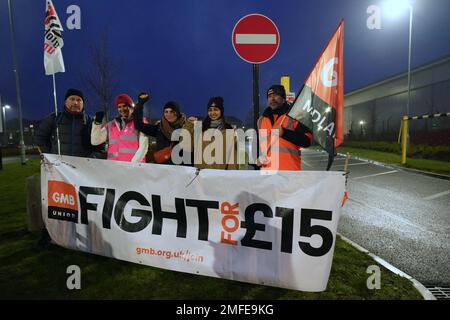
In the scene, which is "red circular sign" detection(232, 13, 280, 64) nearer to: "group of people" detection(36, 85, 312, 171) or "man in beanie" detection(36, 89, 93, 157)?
"group of people" detection(36, 85, 312, 171)

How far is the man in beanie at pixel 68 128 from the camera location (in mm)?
4336

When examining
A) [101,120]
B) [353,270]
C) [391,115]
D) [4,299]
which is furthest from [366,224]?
[391,115]

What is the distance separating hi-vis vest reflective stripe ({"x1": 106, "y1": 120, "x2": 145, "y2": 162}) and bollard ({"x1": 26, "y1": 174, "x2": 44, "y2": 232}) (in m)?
1.19

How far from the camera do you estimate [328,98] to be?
130 inches

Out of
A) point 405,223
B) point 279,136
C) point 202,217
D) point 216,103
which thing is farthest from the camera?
point 405,223

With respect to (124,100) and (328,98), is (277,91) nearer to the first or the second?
(328,98)

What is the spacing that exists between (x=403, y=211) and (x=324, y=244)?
433cm

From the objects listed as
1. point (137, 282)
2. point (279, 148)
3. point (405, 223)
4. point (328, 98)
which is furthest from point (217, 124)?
point (405, 223)

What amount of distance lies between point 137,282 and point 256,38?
3.21 m

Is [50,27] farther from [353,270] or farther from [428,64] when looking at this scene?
[428,64]

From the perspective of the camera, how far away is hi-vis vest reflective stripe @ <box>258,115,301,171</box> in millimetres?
3883

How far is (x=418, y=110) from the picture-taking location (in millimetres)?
32562

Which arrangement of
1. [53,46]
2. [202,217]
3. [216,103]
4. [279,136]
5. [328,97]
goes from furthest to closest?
[53,46] < [216,103] < [279,136] < [202,217] < [328,97]

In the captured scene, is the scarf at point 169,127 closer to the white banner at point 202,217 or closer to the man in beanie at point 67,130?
the white banner at point 202,217
